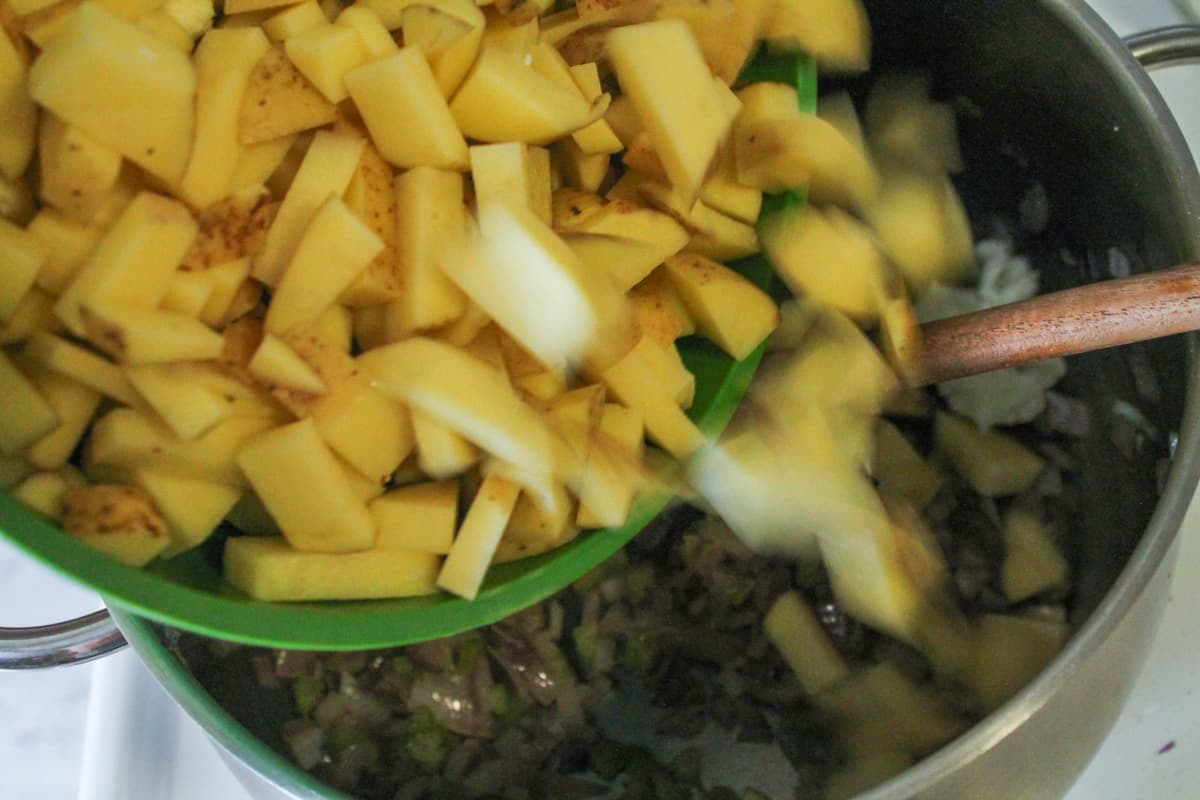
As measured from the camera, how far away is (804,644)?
102 cm

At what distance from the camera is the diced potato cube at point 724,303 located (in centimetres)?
79

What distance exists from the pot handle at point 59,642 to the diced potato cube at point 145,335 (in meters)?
0.35

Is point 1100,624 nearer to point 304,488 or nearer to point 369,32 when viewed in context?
point 304,488

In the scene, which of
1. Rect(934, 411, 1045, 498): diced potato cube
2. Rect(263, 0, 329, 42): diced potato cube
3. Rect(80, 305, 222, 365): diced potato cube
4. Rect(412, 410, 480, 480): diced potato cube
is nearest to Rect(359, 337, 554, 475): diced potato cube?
Rect(412, 410, 480, 480): diced potato cube

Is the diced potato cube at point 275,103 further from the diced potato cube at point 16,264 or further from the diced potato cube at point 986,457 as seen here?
the diced potato cube at point 986,457

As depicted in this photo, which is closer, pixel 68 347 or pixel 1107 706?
pixel 68 347

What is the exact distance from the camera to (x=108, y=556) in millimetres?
659

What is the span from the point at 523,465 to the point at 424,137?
9.1 inches

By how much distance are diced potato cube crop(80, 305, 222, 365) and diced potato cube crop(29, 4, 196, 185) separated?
0.33 feet

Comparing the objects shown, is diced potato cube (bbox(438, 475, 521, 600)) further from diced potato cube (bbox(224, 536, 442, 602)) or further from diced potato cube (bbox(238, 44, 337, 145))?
diced potato cube (bbox(238, 44, 337, 145))

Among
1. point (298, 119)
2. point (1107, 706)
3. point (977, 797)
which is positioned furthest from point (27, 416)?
point (1107, 706)

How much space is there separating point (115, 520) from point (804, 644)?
643 mm

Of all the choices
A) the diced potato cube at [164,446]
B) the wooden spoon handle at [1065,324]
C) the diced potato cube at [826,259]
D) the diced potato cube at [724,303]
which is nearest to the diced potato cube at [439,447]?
the diced potato cube at [164,446]

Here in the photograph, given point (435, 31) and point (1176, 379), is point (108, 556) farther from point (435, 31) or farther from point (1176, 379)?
point (1176, 379)
